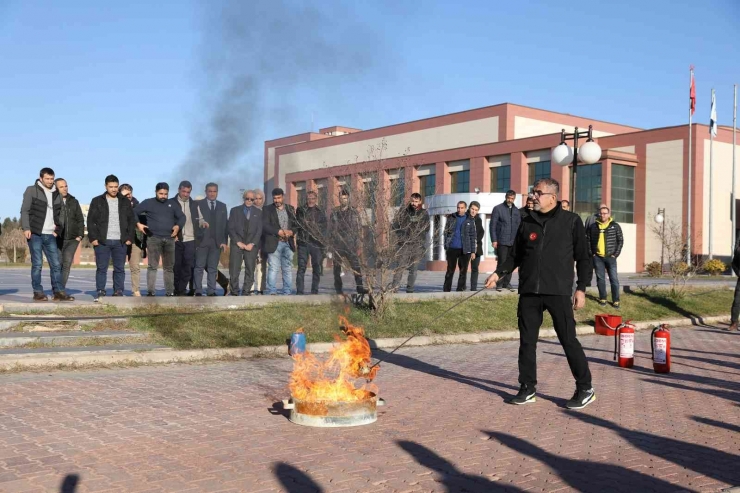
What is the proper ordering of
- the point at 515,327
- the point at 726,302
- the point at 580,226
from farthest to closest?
1. the point at 726,302
2. the point at 515,327
3. the point at 580,226

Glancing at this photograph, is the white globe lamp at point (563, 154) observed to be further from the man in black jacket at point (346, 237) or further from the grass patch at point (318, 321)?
A: the man in black jacket at point (346, 237)

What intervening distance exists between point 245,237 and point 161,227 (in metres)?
1.65

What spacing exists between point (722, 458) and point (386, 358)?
229 inches

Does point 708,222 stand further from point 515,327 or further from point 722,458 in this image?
point 722,458

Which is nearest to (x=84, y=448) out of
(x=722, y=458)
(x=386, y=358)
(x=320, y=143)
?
(x=722, y=458)

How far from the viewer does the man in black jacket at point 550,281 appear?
7.58 metres

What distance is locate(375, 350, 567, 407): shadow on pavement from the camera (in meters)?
8.16

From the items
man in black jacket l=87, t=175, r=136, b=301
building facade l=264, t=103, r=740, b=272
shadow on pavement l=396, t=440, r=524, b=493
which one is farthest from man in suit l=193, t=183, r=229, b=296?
building facade l=264, t=103, r=740, b=272

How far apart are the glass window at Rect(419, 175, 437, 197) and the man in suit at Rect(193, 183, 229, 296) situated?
46.6 m

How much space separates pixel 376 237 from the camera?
13.0 metres

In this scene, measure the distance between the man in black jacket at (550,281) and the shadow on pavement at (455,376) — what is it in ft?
1.22

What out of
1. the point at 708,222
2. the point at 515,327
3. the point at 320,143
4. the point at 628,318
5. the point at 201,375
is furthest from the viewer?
the point at 320,143

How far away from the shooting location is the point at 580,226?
7.66 m

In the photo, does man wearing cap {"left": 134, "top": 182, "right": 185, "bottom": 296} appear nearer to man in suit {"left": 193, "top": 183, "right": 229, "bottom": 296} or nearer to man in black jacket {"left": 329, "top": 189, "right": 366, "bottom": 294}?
man in suit {"left": 193, "top": 183, "right": 229, "bottom": 296}
